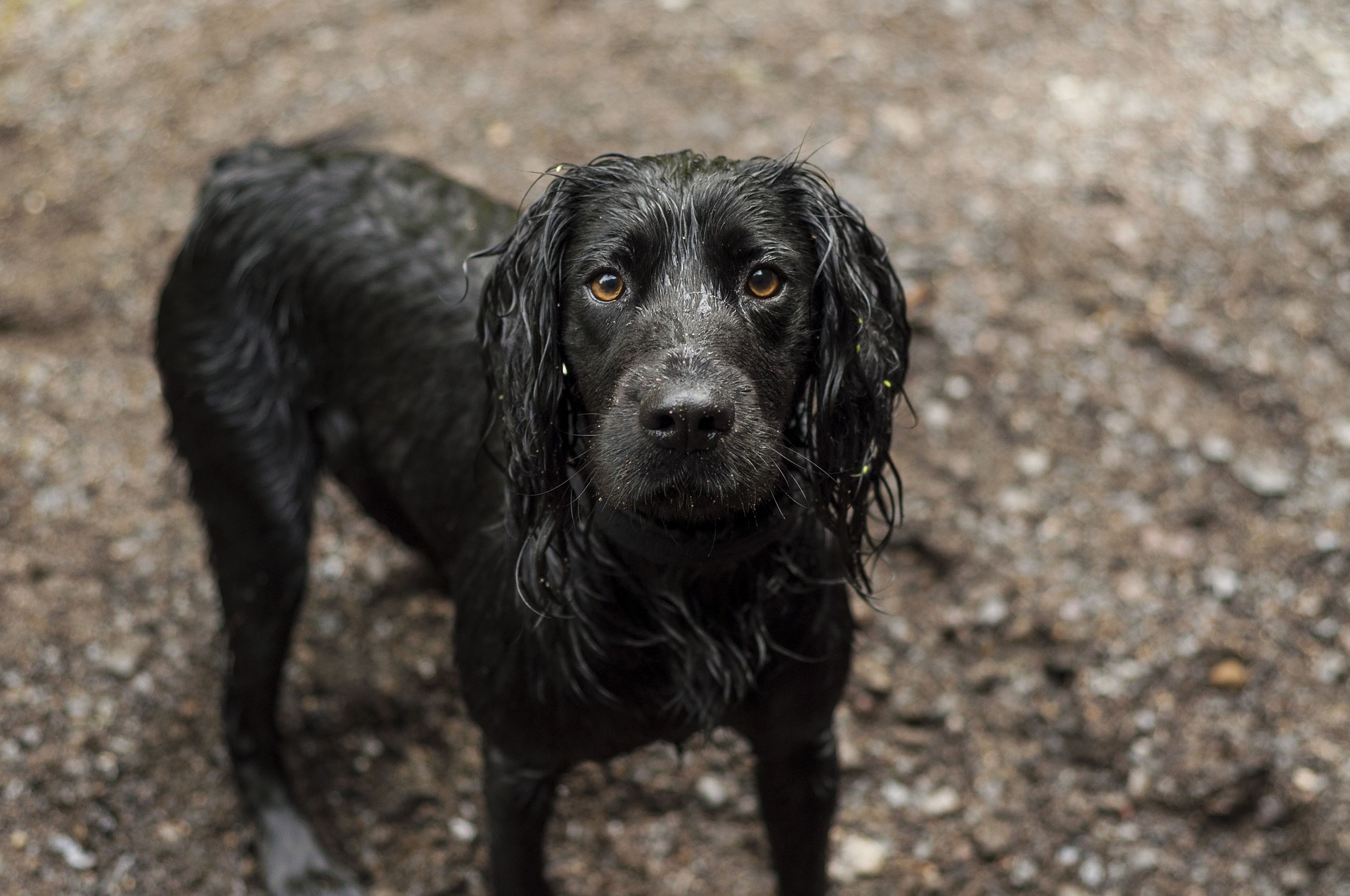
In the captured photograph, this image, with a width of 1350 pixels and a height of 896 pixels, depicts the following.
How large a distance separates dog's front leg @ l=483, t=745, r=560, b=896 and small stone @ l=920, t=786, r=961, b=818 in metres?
1.12

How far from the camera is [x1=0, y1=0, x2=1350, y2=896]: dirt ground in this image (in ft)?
11.3

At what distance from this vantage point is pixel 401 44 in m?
5.14

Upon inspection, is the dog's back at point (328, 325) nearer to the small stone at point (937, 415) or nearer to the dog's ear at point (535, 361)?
the dog's ear at point (535, 361)

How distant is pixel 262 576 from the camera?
127 inches

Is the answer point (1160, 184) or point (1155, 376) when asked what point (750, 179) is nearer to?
point (1155, 376)

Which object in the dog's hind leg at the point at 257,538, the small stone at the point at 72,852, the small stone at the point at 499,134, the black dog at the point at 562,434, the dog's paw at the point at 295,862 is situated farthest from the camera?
the small stone at the point at 499,134

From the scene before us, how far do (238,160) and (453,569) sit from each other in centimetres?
122

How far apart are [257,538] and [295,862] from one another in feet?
2.89

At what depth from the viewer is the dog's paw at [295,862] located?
3.33 meters

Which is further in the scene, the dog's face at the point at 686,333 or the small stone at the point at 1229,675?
the small stone at the point at 1229,675

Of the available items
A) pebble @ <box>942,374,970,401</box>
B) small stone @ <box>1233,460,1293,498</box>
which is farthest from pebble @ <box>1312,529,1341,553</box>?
pebble @ <box>942,374,970,401</box>

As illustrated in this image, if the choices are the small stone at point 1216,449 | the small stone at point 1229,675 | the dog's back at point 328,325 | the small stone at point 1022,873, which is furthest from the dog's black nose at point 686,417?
the small stone at point 1216,449

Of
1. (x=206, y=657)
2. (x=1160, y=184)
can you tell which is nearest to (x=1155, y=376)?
(x=1160, y=184)

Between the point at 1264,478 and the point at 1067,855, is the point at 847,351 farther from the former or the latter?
the point at 1264,478
